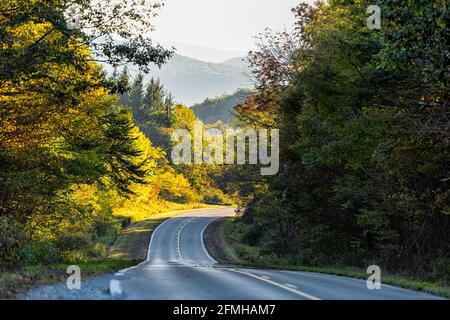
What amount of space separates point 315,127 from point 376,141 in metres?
6.44

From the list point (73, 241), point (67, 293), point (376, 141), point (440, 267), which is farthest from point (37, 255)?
point (73, 241)

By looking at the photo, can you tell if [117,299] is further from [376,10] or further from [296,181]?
[296,181]

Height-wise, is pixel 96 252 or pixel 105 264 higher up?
pixel 105 264

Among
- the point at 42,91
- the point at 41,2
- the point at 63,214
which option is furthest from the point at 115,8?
the point at 63,214

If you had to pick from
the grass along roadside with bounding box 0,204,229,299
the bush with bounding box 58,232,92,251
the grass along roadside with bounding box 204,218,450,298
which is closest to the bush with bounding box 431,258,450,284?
the grass along roadside with bounding box 0,204,229,299

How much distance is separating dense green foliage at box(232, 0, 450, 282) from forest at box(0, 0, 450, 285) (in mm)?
57

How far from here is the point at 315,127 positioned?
24219mm

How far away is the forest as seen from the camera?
14.9m

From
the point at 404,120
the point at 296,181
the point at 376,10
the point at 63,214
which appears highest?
the point at 376,10

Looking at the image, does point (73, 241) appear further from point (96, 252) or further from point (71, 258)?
point (71, 258)

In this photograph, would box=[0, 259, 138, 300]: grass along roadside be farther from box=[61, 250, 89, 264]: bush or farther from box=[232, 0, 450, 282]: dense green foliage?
box=[232, 0, 450, 282]: dense green foliage
